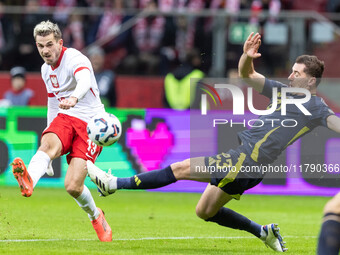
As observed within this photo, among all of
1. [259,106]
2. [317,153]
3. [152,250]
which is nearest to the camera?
[152,250]

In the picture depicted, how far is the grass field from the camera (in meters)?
7.78

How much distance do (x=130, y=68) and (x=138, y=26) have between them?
36.6 inches

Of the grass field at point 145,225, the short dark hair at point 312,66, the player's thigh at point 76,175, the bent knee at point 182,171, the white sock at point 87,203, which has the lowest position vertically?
the grass field at point 145,225

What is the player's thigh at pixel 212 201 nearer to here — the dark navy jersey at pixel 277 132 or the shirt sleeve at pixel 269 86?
the dark navy jersey at pixel 277 132

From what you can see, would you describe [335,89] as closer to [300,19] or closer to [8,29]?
[300,19]

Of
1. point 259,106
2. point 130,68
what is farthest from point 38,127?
point 259,106

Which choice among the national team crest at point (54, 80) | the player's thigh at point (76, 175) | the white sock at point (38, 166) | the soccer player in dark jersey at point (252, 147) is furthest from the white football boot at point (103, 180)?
the national team crest at point (54, 80)

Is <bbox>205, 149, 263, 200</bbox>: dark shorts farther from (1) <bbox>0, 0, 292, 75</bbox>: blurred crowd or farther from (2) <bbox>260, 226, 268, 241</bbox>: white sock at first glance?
(1) <bbox>0, 0, 292, 75</bbox>: blurred crowd

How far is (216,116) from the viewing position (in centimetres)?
1405

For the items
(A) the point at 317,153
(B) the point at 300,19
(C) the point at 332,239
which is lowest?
(A) the point at 317,153

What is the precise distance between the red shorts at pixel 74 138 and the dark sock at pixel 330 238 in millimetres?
3637

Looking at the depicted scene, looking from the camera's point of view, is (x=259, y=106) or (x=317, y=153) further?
(x=259, y=106)

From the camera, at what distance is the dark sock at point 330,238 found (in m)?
5.03

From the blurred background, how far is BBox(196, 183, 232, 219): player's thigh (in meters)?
6.10
